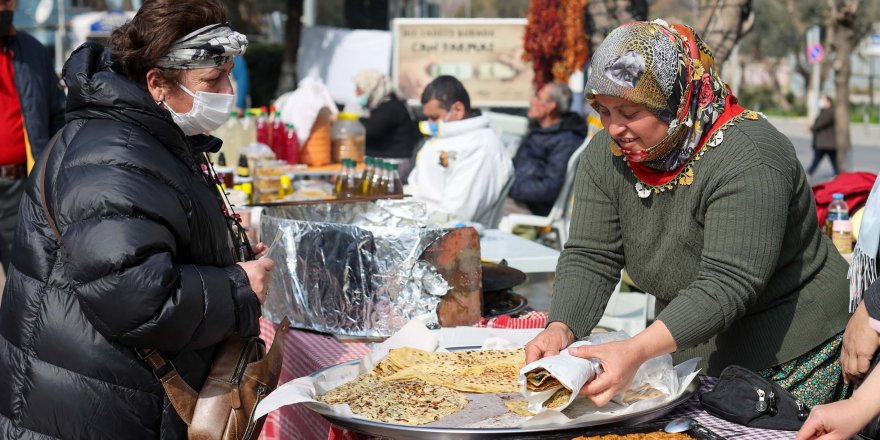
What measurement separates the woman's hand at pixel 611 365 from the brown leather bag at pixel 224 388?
2.81 feet

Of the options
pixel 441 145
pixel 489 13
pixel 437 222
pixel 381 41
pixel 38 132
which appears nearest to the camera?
pixel 437 222

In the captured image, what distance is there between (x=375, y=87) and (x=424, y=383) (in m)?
6.67

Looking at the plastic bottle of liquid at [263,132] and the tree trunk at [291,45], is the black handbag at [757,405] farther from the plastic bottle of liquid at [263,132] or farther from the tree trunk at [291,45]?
the tree trunk at [291,45]

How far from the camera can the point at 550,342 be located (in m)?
2.24

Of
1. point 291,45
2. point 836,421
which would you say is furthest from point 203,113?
point 291,45

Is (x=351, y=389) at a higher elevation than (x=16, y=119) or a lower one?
lower

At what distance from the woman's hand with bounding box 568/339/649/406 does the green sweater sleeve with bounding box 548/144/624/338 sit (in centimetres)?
40

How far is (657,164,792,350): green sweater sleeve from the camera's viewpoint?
2.03 meters

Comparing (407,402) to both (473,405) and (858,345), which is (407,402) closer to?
(473,405)

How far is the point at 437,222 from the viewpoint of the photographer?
420 cm

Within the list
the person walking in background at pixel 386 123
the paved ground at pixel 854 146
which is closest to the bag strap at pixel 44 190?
the person walking in background at pixel 386 123

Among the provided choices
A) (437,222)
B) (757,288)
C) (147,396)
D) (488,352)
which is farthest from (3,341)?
(437,222)

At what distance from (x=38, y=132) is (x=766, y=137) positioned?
390cm

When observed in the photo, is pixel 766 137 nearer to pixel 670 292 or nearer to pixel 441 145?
pixel 670 292
